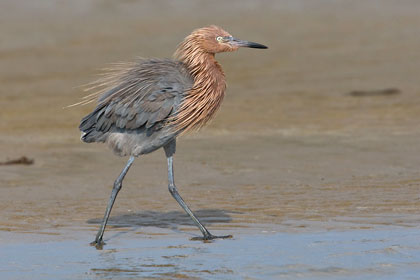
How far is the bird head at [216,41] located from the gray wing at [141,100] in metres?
0.27

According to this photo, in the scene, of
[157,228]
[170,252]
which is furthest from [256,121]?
[170,252]

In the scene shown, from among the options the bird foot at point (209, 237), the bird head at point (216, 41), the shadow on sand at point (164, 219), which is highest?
the bird head at point (216, 41)

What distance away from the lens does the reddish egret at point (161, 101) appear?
7.51 m

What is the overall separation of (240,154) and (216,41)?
348cm

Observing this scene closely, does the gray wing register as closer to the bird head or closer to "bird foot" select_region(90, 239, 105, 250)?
the bird head

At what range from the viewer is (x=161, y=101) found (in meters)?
7.52

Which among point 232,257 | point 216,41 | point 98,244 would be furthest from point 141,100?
point 232,257

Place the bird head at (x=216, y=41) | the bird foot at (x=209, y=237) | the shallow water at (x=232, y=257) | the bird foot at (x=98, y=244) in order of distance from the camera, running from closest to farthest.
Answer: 1. the shallow water at (x=232, y=257)
2. the bird foot at (x=98, y=244)
3. the bird foot at (x=209, y=237)
4. the bird head at (x=216, y=41)

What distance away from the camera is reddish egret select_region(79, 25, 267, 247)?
7512 mm

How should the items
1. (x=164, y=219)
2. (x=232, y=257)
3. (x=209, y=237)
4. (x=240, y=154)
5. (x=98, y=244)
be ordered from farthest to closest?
(x=240, y=154), (x=164, y=219), (x=209, y=237), (x=98, y=244), (x=232, y=257)

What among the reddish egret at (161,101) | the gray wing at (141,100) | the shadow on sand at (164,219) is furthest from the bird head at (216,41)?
the shadow on sand at (164,219)

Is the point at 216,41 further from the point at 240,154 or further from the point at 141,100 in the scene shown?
the point at 240,154

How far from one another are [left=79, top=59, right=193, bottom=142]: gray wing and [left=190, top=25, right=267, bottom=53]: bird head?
0.27 m

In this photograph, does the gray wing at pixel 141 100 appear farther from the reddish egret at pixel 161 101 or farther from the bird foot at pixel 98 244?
the bird foot at pixel 98 244
